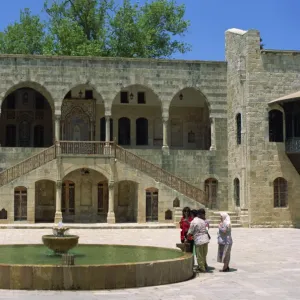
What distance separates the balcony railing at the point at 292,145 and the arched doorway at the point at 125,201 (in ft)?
25.5

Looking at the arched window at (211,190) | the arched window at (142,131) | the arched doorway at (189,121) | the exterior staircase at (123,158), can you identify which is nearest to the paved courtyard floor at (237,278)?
the exterior staircase at (123,158)

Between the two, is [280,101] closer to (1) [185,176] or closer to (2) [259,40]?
(2) [259,40]

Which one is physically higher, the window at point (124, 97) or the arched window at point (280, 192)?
the window at point (124, 97)

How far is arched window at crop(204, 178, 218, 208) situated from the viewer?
31.4m

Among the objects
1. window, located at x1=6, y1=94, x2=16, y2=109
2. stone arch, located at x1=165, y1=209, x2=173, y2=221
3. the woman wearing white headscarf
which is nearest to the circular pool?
the woman wearing white headscarf

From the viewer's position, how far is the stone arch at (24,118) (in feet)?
111

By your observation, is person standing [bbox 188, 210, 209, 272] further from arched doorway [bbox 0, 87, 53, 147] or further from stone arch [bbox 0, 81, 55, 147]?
arched doorway [bbox 0, 87, 53, 147]

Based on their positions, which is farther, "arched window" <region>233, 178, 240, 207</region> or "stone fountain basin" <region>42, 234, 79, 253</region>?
"arched window" <region>233, 178, 240, 207</region>

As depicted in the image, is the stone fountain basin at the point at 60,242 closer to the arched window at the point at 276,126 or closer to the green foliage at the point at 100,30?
the arched window at the point at 276,126

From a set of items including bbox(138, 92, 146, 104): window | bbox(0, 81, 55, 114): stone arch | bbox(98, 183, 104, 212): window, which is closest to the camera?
bbox(0, 81, 55, 114): stone arch

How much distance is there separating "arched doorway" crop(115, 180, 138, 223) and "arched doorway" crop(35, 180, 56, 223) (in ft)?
10.8

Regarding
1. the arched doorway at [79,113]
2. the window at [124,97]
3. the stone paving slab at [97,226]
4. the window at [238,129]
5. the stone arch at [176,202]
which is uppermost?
the window at [124,97]

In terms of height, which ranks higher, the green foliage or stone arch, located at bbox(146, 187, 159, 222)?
the green foliage

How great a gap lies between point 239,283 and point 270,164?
18279 mm
